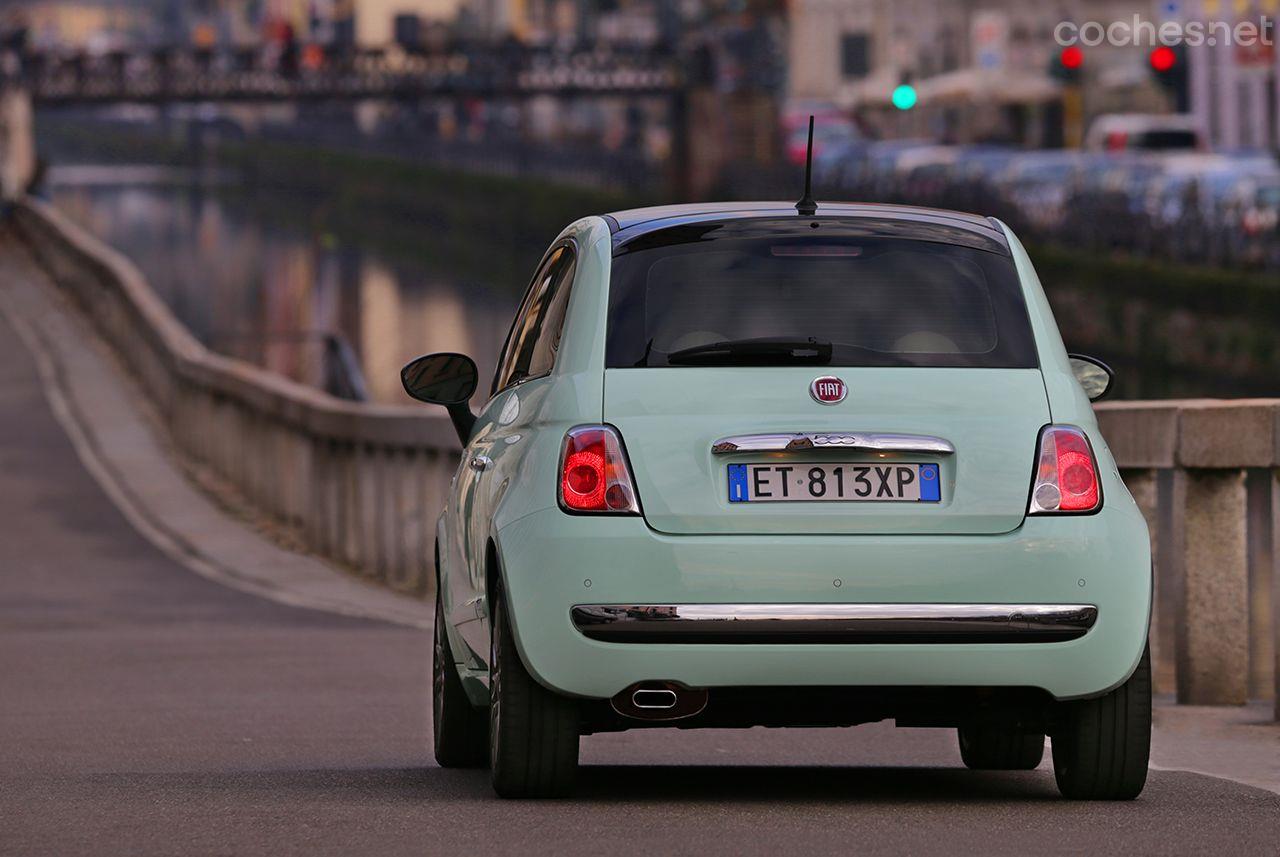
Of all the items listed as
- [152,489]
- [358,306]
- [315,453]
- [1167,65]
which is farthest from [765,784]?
[358,306]

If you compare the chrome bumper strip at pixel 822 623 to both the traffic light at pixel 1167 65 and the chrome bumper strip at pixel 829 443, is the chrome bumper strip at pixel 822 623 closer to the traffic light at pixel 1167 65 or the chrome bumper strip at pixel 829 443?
the chrome bumper strip at pixel 829 443

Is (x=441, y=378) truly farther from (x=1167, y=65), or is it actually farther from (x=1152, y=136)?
(x=1152, y=136)

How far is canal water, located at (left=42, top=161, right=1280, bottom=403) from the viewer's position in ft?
137

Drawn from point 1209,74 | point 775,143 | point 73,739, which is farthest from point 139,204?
point 73,739

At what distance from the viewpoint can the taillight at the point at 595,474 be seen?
275 inches

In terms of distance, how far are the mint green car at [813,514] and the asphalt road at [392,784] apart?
0.80 feet

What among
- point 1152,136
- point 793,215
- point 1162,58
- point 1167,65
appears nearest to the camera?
point 793,215

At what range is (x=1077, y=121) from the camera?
278 ft

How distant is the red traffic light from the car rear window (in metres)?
35.4

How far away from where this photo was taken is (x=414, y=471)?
59.0 ft

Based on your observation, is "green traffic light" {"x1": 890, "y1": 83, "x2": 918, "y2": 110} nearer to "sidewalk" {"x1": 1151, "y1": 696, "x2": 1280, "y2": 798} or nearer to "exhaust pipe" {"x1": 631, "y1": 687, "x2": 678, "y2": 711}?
"sidewalk" {"x1": 1151, "y1": 696, "x2": 1280, "y2": 798}

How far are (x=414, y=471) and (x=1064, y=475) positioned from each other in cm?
1114

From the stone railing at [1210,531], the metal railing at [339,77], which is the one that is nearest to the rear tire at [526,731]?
the stone railing at [1210,531]

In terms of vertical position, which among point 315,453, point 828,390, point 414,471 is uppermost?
point 828,390
